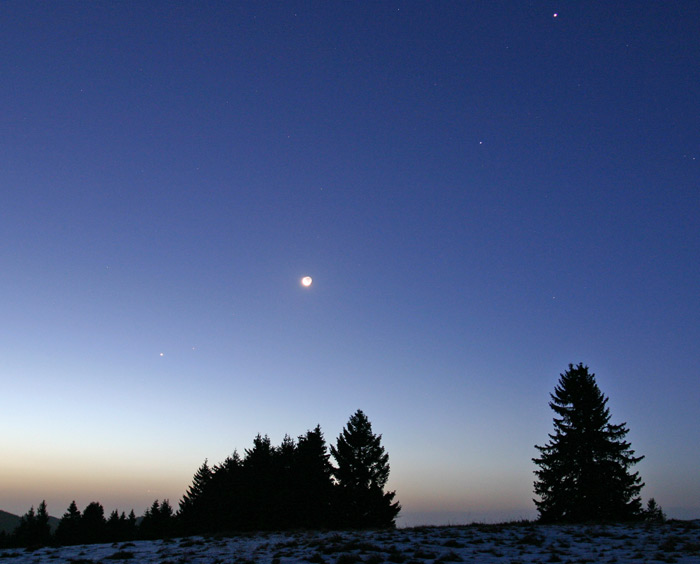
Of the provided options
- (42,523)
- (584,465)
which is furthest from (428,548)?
(42,523)

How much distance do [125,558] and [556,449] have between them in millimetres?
29160

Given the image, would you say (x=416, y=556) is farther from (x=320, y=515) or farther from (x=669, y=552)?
(x=320, y=515)

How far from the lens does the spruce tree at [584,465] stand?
2942cm

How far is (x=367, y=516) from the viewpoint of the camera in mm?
36750

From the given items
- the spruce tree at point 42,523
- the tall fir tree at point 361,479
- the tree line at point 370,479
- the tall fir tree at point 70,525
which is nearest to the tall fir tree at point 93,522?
the tall fir tree at point 70,525

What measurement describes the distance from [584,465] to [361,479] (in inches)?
715

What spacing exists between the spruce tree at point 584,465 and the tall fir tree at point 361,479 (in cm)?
1280

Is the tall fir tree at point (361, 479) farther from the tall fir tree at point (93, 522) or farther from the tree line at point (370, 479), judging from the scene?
the tall fir tree at point (93, 522)

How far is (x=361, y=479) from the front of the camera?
38344mm

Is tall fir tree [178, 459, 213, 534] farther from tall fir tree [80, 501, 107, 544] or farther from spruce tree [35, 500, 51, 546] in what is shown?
spruce tree [35, 500, 51, 546]

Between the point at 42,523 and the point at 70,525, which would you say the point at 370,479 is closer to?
the point at 70,525

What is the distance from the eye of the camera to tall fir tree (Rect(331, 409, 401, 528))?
36625mm

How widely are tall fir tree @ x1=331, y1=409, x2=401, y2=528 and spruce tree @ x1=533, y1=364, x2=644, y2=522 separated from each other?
12.8 metres

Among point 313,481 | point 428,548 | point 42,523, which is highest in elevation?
point 313,481
